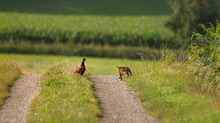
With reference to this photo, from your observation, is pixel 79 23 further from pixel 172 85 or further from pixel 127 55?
pixel 172 85

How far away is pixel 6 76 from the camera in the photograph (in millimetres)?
24578

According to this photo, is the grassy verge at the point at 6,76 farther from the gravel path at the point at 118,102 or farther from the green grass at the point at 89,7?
the green grass at the point at 89,7

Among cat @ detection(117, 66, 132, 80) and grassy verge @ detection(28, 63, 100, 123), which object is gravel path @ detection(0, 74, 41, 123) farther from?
cat @ detection(117, 66, 132, 80)

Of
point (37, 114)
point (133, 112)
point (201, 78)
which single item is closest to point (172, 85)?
point (201, 78)

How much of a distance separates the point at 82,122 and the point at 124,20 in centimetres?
6034

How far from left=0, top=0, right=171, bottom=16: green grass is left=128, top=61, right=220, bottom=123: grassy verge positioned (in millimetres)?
56730

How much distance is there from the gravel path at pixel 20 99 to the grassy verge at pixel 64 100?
0.78 ft

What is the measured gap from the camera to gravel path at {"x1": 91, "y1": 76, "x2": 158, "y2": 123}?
17.8m

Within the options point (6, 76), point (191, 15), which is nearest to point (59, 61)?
point (191, 15)

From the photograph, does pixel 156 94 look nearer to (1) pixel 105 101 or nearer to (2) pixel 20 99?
(1) pixel 105 101

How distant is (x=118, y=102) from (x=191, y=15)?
39715mm

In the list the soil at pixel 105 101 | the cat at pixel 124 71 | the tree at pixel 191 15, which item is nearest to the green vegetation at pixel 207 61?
the soil at pixel 105 101

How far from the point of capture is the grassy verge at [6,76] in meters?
21.5

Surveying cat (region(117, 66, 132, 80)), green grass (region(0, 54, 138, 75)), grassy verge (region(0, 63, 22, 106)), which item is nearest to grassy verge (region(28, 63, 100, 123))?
grassy verge (region(0, 63, 22, 106))
